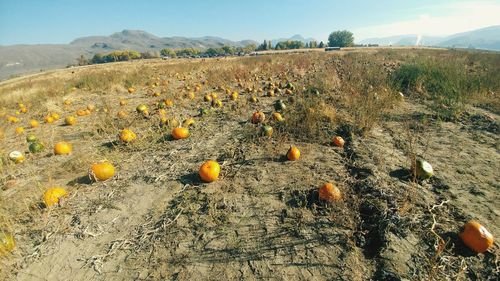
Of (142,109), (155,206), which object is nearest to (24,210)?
(155,206)

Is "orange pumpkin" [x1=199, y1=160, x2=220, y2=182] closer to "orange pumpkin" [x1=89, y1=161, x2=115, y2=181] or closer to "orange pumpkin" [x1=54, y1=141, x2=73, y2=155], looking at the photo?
"orange pumpkin" [x1=89, y1=161, x2=115, y2=181]

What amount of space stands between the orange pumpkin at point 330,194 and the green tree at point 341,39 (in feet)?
461

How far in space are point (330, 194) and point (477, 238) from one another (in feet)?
5.79

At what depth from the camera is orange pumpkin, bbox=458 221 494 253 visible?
2.92 meters

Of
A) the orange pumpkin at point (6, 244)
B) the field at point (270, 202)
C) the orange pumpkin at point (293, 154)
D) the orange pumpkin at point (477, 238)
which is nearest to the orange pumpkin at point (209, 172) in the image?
the field at point (270, 202)

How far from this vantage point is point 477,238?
2961mm

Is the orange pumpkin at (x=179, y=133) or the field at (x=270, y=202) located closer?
the field at (x=270, y=202)

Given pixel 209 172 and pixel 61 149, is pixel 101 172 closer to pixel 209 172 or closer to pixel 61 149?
pixel 209 172

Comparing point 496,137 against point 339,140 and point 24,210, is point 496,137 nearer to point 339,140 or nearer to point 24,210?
point 339,140

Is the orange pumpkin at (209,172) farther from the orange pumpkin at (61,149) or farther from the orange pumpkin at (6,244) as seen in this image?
the orange pumpkin at (61,149)

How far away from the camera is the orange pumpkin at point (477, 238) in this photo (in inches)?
115

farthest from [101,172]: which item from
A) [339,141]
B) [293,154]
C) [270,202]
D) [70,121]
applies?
[70,121]

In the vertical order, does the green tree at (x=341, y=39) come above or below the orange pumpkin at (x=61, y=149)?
above

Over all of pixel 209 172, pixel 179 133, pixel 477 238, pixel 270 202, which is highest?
pixel 179 133
